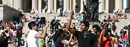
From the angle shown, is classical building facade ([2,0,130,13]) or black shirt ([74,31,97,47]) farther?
classical building facade ([2,0,130,13])

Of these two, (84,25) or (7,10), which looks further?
(7,10)

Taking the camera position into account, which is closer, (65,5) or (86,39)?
(86,39)

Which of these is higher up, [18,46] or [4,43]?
[4,43]

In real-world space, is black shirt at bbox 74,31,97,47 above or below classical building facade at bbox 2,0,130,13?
below

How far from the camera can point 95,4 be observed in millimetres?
23047

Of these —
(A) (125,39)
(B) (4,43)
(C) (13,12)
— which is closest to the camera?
(B) (4,43)

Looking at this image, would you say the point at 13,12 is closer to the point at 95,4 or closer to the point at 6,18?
the point at 6,18

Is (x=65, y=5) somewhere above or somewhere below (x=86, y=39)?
above

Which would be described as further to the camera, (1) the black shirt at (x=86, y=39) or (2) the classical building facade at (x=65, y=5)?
(2) the classical building facade at (x=65, y=5)

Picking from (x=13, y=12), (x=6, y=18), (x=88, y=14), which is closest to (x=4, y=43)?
(x=88, y=14)

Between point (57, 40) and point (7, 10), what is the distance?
22348mm

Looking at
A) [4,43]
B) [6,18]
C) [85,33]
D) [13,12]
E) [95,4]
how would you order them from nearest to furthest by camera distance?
[85,33] < [4,43] < [95,4] < [6,18] < [13,12]

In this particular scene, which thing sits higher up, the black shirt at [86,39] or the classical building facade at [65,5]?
the classical building facade at [65,5]

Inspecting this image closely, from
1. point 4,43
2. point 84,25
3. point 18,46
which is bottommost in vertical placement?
point 18,46
